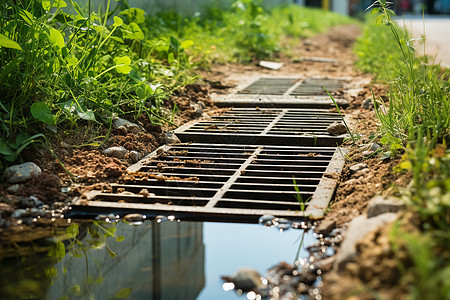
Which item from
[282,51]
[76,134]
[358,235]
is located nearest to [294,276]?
[358,235]

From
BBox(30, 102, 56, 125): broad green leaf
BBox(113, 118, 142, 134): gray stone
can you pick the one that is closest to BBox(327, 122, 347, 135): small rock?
BBox(113, 118, 142, 134): gray stone

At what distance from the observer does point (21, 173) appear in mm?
3094

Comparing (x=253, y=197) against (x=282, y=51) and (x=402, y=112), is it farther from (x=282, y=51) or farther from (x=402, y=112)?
(x=282, y=51)

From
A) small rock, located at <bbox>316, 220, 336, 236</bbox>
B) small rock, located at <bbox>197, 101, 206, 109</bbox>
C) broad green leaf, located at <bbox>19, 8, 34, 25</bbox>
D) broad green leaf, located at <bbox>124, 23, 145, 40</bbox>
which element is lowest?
Answer: small rock, located at <bbox>197, 101, 206, 109</bbox>

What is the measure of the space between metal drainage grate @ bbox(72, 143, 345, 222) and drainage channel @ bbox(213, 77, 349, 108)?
124cm

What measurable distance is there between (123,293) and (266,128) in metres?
Answer: 2.26

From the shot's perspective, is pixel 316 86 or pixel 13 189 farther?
pixel 316 86

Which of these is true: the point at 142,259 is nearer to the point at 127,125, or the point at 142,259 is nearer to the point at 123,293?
the point at 123,293

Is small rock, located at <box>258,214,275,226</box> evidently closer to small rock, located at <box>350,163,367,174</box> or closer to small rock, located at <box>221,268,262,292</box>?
→ small rock, located at <box>221,268,262,292</box>

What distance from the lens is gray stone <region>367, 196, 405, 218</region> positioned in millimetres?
2449

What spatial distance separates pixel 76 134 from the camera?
365cm

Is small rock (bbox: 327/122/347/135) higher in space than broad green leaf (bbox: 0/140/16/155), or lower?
lower

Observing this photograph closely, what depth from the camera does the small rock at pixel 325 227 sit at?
2613 mm

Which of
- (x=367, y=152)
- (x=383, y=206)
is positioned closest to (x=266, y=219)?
(x=383, y=206)
